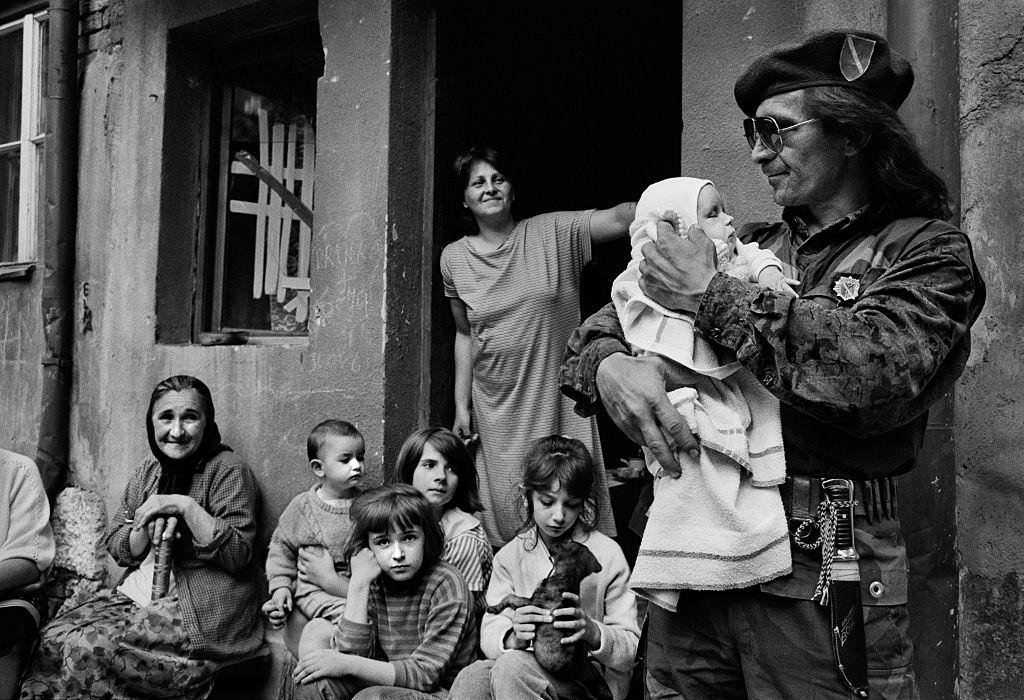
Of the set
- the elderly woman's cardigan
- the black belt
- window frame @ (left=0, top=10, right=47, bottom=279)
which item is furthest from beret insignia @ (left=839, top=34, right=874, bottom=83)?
window frame @ (left=0, top=10, right=47, bottom=279)

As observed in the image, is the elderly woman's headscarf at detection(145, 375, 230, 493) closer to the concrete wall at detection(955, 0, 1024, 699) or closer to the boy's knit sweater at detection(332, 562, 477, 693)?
the boy's knit sweater at detection(332, 562, 477, 693)

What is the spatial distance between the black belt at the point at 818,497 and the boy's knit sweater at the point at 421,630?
4.99 ft

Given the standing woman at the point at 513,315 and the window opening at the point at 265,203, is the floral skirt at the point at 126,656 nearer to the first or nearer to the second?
the standing woman at the point at 513,315

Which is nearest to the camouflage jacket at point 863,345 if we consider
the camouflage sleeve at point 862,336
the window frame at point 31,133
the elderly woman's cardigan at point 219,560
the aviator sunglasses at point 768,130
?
the camouflage sleeve at point 862,336

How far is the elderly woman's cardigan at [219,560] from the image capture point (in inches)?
152

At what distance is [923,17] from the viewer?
8.70ft

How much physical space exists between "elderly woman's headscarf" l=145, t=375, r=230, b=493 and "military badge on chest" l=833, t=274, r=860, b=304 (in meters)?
2.97

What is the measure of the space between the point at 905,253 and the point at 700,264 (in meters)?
0.39

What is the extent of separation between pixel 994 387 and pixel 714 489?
1.35 metres

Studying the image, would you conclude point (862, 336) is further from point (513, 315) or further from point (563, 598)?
point (513, 315)

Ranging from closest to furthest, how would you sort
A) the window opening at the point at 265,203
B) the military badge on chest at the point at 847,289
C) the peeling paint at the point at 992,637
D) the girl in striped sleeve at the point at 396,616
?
the military badge on chest at the point at 847,289
the peeling paint at the point at 992,637
the girl in striped sleeve at the point at 396,616
the window opening at the point at 265,203

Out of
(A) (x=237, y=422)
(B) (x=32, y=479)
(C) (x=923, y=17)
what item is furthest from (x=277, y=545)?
(C) (x=923, y=17)

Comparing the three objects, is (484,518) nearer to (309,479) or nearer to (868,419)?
(309,479)

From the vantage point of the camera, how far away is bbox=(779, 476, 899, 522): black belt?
1.86m
